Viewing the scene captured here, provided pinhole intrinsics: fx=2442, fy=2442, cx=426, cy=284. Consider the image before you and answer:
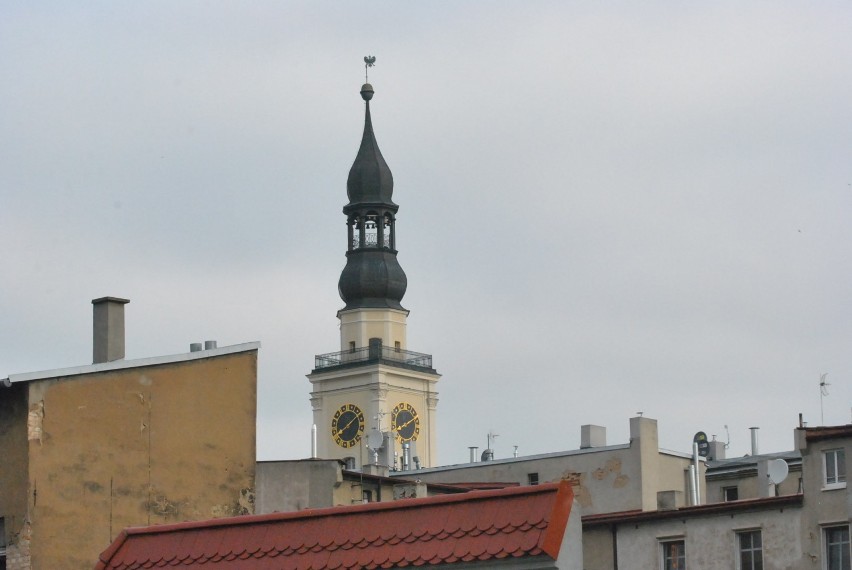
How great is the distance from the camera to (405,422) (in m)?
167

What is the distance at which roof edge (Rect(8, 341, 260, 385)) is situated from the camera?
43.5 m

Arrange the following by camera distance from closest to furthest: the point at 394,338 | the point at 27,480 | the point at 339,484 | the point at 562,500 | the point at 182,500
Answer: the point at 562,500, the point at 27,480, the point at 182,500, the point at 339,484, the point at 394,338

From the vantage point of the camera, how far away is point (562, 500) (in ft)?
103

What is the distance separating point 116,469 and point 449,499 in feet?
46.8

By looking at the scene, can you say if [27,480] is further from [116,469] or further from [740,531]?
[740,531]

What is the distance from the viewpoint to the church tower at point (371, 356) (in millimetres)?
166000

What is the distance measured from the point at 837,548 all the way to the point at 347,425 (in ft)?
366

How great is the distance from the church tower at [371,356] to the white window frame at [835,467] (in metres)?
106

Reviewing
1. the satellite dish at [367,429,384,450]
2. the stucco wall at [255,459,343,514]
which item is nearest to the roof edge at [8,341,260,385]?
the stucco wall at [255,459,343,514]

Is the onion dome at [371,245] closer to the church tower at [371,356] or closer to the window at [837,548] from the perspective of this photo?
the church tower at [371,356]

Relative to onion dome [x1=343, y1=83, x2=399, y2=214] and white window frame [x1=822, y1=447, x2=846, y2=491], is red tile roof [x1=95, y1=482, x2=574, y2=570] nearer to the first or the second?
white window frame [x1=822, y1=447, x2=846, y2=491]

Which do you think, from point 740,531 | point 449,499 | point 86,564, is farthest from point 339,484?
point 449,499

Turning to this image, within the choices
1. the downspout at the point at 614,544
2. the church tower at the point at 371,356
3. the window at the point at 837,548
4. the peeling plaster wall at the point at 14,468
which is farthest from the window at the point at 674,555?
the church tower at the point at 371,356

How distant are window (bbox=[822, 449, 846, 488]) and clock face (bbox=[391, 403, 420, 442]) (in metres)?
108
